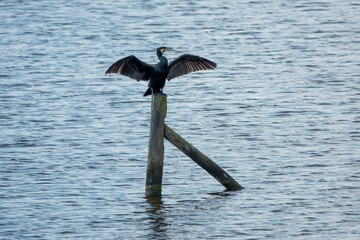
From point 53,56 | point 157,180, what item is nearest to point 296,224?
point 157,180

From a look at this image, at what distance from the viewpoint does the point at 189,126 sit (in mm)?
17828

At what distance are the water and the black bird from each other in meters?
1.88

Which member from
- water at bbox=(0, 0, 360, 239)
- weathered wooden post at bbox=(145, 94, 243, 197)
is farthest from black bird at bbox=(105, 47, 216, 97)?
water at bbox=(0, 0, 360, 239)

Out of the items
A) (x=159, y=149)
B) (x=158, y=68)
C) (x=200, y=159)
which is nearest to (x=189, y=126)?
(x=158, y=68)

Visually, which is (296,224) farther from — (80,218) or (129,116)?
(129,116)

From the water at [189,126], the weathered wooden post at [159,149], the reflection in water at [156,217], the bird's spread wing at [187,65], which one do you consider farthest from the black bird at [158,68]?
the water at [189,126]

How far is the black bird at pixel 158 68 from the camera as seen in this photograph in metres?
12.3

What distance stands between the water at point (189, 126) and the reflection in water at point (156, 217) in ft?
0.10

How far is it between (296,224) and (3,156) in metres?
6.67

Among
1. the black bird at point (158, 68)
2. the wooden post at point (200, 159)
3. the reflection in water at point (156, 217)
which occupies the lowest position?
the reflection in water at point (156, 217)

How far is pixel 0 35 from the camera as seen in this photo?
30.5m

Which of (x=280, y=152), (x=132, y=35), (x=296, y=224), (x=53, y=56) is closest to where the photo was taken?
(x=296, y=224)

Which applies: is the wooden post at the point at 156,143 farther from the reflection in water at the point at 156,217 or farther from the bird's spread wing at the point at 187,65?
the bird's spread wing at the point at 187,65

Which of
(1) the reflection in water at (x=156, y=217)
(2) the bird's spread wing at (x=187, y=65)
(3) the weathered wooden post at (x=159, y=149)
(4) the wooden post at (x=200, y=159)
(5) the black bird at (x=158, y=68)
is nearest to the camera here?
(1) the reflection in water at (x=156, y=217)
